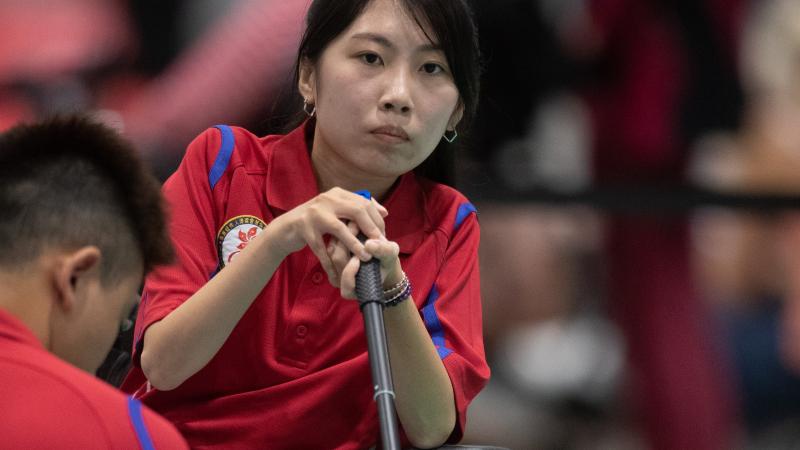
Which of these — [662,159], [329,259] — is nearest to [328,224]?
[329,259]

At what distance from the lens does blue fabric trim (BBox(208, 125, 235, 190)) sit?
1.83 m

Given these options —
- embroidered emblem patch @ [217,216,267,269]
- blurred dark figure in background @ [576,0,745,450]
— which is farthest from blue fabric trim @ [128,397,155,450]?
blurred dark figure in background @ [576,0,745,450]

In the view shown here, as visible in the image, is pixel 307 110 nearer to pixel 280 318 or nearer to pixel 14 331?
pixel 280 318

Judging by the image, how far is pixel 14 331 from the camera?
1249 mm

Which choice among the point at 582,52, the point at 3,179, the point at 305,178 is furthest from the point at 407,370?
the point at 582,52

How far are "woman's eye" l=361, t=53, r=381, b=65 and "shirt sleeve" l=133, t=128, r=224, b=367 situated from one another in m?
0.26

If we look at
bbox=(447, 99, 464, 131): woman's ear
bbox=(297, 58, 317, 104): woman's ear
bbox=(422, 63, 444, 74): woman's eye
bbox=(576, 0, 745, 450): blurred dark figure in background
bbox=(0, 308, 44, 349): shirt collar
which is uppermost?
bbox=(422, 63, 444, 74): woman's eye

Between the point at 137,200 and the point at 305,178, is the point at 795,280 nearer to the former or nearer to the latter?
the point at 305,178

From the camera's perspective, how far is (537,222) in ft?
11.1

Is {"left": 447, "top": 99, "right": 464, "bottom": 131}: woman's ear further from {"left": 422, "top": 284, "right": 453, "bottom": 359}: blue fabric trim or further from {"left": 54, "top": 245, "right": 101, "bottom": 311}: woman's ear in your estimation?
{"left": 54, "top": 245, "right": 101, "bottom": 311}: woman's ear

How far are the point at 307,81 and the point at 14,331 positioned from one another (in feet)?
2.61

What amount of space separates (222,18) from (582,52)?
39.4 inches

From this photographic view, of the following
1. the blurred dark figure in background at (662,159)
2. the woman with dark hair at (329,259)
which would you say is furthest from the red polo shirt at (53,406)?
A: the blurred dark figure in background at (662,159)

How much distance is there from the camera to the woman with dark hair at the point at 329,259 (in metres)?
1.65
